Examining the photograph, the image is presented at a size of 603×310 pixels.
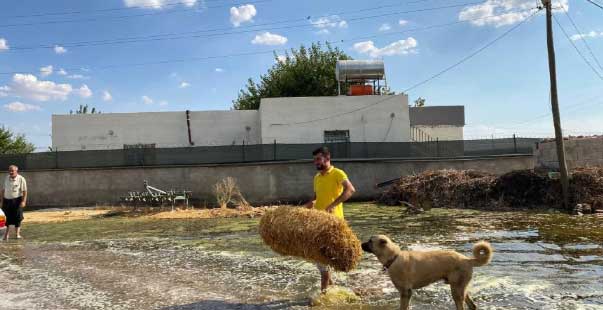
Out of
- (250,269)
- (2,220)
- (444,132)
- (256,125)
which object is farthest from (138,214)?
(444,132)

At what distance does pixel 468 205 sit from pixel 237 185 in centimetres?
1056

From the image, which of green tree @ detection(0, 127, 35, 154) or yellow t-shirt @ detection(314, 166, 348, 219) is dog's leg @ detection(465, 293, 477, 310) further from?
green tree @ detection(0, 127, 35, 154)

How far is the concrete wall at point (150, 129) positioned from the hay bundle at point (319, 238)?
22131mm

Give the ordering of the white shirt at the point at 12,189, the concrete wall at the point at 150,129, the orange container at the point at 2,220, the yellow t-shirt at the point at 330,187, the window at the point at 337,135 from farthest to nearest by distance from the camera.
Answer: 1. the concrete wall at the point at 150,129
2. the window at the point at 337,135
3. the white shirt at the point at 12,189
4. the orange container at the point at 2,220
5. the yellow t-shirt at the point at 330,187

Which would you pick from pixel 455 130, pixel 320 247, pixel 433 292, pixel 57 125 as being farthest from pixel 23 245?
pixel 455 130

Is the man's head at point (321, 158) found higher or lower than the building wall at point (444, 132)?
lower

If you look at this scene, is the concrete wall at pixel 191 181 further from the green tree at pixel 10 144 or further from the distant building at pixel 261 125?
the green tree at pixel 10 144

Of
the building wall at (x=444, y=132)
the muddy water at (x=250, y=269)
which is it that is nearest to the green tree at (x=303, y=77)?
the building wall at (x=444, y=132)

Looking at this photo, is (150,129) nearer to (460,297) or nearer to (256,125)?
(256,125)

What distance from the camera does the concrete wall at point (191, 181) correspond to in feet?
74.9

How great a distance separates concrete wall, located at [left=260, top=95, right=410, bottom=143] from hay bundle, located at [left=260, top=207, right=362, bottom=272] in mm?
20598

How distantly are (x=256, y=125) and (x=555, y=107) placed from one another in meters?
16.2

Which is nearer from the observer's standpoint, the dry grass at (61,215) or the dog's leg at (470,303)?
the dog's leg at (470,303)

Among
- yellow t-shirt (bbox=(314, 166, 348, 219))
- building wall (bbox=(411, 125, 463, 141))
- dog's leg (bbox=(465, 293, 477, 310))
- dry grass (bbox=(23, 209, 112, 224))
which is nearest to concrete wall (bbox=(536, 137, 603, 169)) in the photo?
building wall (bbox=(411, 125, 463, 141))
